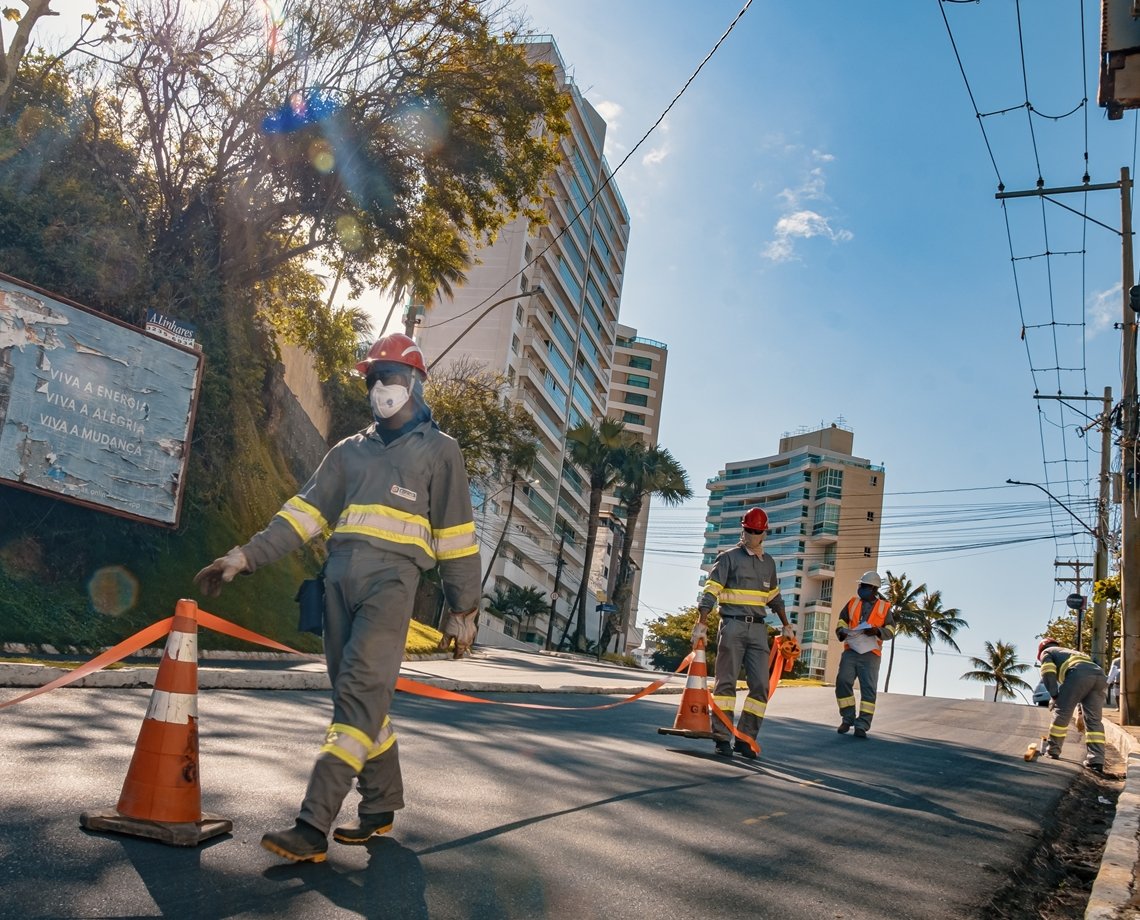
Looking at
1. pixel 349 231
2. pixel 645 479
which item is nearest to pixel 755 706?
pixel 349 231

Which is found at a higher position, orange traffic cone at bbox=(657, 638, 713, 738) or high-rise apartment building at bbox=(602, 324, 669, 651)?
high-rise apartment building at bbox=(602, 324, 669, 651)

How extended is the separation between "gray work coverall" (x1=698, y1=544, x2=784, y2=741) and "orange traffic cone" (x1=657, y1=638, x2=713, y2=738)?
624 millimetres

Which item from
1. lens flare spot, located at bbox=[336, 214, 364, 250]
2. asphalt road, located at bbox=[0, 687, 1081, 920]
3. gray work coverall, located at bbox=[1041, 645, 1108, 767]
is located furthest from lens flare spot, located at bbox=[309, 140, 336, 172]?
gray work coverall, located at bbox=[1041, 645, 1108, 767]

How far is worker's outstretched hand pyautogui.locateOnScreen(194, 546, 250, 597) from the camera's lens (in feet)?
14.5

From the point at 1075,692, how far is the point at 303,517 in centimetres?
1003

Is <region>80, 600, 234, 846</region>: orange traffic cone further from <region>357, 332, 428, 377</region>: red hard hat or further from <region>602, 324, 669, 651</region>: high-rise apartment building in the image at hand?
<region>602, 324, 669, 651</region>: high-rise apartment building

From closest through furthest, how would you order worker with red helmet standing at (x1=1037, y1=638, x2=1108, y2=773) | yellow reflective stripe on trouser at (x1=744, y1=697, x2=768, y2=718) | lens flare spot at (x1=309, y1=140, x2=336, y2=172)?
yellow reflective stripe on trouser at (x1=744, y1=697, x2=768, y2=718) → worker with red helmet standing at (x1=1037, y1=638, x2=1108, y2=773) → lens flare spot at (x1=309, y1=140, x2=336, y2=172)

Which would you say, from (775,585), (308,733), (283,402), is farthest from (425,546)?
(283,402)

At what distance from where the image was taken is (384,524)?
4543mm

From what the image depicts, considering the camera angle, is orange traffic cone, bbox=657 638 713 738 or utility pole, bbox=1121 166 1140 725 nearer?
orange traffic cone, bbox=657 638 713 738

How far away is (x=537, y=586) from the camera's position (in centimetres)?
8569

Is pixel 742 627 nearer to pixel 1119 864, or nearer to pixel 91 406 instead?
pixel 1119 864

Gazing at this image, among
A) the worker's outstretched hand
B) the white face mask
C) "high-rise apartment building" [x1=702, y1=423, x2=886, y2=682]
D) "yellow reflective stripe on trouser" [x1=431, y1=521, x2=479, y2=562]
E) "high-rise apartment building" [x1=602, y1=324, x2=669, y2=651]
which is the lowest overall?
the worker's outstretched hand

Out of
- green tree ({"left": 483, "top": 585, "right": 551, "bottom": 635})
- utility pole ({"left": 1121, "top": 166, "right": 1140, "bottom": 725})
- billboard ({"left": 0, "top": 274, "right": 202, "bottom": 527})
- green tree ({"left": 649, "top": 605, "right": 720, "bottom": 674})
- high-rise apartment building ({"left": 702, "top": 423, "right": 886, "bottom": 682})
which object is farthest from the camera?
high-rise apartment building ({"left": 702, "top": 423, "right": 886, "bottom": 682})
